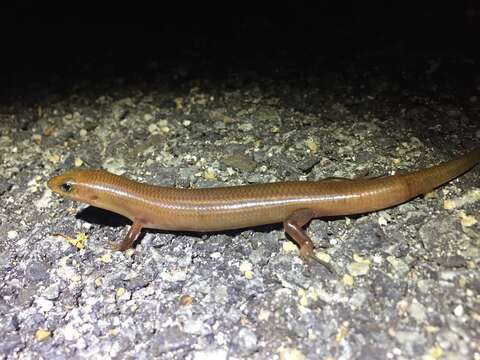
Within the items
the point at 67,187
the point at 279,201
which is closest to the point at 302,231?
the point at 279,201

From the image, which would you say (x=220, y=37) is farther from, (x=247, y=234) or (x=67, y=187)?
(x=247, y=234)

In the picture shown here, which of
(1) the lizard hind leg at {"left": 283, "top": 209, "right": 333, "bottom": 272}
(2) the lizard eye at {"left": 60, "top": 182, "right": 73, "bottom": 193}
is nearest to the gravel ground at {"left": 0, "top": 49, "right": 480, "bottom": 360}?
(1) the lizard hind leg at {"left": 283, "top": 209, "right": 333, "bottom": 272}

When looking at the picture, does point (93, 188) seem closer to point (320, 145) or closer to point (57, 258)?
point (57, 258)

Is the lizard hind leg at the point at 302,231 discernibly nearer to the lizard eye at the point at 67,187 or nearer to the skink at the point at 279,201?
the skink at the point at 279,201

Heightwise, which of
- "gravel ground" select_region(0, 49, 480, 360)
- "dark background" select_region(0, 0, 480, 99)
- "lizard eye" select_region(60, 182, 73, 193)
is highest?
"dark background" select_region(0, 0, 480, 99)

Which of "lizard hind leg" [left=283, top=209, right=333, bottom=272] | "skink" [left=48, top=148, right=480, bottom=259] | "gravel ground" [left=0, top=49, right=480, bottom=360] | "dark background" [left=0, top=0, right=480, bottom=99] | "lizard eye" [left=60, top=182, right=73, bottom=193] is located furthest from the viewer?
→ "dark background" [left=0, top=0, right=480, bottom=99]

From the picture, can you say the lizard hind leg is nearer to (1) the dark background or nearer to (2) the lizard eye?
(2) the lizard eye

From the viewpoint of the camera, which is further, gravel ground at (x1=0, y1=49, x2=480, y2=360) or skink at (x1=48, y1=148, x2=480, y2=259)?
skink at (x1=48, y1=148, x2=480, y2=259)
